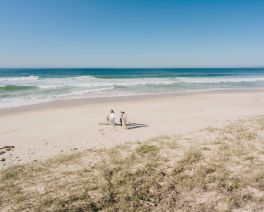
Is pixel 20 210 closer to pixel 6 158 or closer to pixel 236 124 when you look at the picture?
pixel 6 158

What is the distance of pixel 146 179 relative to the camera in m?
6.28

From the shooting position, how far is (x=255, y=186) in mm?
5867

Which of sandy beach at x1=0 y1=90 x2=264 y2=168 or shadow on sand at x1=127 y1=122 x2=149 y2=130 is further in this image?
shadow on sand at x1=127 y1=122 x2=149 y2=130

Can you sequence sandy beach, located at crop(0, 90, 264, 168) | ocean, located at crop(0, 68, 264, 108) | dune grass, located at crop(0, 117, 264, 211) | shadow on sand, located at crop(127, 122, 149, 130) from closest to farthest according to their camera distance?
dune grass, located at crop(0, 117, 264, 211)
sandy beach, located at crop(0, 90, 264, 168)
shadow on sand, located at crop(127, 122, 149, 130)
ocean, located at crop(0, 68, 264, 108)

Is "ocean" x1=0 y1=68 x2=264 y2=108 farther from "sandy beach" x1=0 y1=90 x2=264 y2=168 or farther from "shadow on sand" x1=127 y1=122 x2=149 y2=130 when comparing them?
"shadow on sand" x1=127 y1=122 x2=149 y2=130

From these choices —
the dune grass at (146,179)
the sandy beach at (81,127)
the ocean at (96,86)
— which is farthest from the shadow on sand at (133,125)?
the ocean at (96,86)

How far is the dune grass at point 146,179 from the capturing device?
17.3 feet

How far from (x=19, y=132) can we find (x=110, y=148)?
16.5 feet

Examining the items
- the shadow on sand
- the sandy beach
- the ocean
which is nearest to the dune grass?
the sandy beach

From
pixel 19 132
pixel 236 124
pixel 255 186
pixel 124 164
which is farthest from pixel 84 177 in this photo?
pixel 236 124

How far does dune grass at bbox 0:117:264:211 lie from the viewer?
5.27 metres

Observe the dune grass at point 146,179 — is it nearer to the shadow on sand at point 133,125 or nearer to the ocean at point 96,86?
the shadow on sand at point 133,125

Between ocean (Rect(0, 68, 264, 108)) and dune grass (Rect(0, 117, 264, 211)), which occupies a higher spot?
ocean (Rect(0, 68, 264, 108))

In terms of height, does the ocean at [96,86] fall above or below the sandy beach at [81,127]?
above
